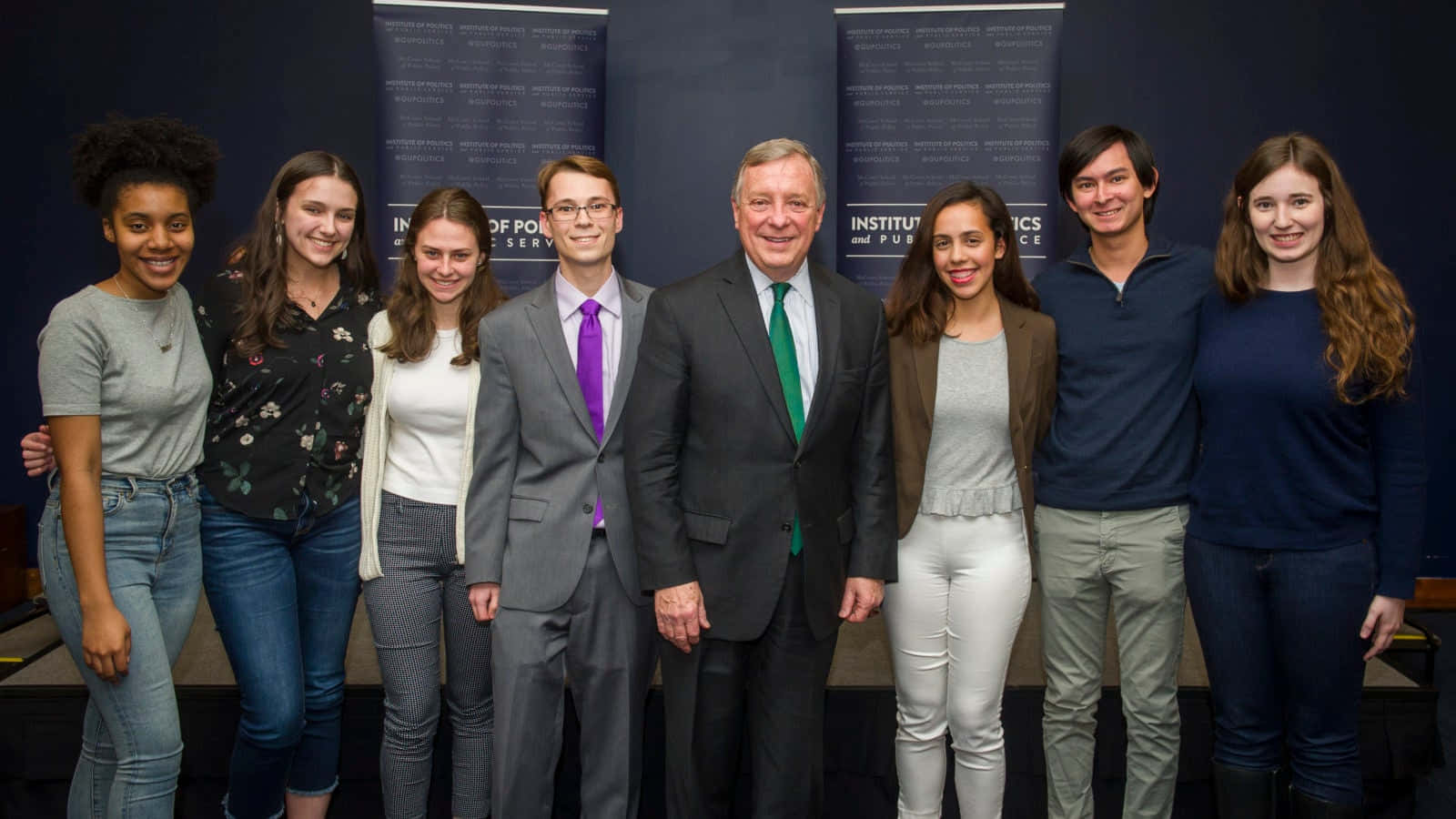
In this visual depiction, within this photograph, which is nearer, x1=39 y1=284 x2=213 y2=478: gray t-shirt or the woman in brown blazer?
x1=39 y1=284 x2=213 y2=478: gray t-shirt

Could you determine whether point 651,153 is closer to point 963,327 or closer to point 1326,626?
point 963,327

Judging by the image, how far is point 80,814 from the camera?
2.03 meters

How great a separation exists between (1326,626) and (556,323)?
5.73ft

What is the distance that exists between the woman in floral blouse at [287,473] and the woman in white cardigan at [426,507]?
0.30 feet

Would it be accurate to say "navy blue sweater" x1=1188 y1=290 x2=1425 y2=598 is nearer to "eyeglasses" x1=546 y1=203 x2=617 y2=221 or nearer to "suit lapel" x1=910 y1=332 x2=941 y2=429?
"suit lapel" x1=910 y1=332 x2=941 y2=429

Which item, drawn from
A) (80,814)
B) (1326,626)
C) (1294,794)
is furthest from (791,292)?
(80,814)

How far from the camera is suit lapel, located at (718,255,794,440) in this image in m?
1.91

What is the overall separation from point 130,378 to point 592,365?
93 centimetres

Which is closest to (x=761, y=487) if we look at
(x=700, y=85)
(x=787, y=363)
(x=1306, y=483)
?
(x=787, y=363)

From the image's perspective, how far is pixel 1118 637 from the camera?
227 centimetres

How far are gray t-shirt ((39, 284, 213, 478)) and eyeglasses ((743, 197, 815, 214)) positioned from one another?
124 cm

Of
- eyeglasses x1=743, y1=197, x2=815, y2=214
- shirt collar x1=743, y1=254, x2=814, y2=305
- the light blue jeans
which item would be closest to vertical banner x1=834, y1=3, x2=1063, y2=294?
shirt collar x1=743, y1=254, x2=814, y2=305

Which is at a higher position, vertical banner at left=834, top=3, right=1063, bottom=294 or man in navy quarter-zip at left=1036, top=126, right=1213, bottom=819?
vertical banner at left=834, top=3, right=1063, bottom=294

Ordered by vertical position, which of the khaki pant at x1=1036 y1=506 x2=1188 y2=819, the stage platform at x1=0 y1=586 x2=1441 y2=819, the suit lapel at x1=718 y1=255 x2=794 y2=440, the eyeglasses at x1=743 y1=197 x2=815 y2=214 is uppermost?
the eyeglasses at x1=743 y1=197 x2=815 y2=214
